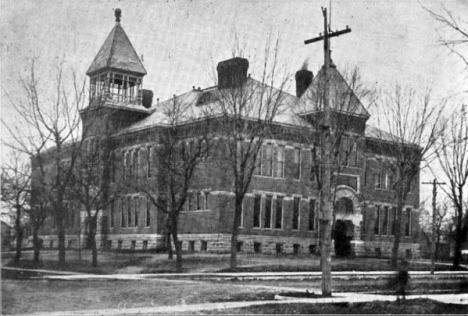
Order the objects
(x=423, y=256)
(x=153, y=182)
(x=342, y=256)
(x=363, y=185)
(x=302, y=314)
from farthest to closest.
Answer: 1. (x=423, y=256)
2. (x=363, y=185)
3. (x=342, y=256)
4. (x=153, y=182)
5. (x=302, y=314)

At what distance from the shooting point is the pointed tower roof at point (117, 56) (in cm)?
1970

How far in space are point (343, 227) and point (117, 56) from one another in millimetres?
17609

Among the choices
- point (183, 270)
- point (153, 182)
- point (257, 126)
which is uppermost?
point (257, 126)

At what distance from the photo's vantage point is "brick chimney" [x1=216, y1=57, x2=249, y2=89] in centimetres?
3005

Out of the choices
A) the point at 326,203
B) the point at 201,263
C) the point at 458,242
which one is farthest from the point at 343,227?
the point at 326,203

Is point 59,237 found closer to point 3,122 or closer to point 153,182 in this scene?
point 3,122

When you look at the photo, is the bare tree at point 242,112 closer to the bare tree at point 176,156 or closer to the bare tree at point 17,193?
the bare tree at point 176,156

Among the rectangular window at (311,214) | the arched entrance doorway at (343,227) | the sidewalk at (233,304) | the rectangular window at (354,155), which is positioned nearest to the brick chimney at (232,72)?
the rectangular window at (354,155)

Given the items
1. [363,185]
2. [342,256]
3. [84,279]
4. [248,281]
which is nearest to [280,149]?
[363,185]

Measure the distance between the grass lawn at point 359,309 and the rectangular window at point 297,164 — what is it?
25.1 metres

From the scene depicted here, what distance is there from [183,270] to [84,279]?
785 centimetres

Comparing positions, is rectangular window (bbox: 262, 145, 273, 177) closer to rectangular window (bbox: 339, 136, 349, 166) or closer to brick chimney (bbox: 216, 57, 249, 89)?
rectangular window (bbox: 339, 136, 349, 166)

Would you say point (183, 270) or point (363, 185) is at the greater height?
point (363, 185)

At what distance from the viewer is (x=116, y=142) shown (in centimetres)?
3108
